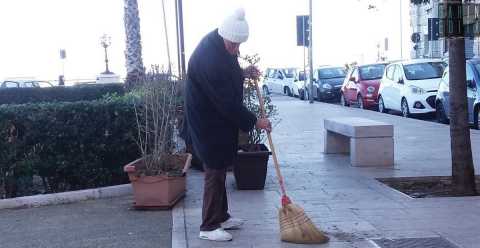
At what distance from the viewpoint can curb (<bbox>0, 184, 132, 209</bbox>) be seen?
7555mm

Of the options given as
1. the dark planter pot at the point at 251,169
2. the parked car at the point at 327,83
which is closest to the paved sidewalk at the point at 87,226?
the dark planter pot at the point at 251,169

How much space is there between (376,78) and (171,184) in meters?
16.4

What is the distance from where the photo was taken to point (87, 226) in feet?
21.5

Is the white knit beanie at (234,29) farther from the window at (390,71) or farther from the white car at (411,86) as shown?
the window at (390,71)

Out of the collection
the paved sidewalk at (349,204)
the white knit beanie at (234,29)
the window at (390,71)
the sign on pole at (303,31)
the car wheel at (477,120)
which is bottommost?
the paved sidewalk at (349,204)

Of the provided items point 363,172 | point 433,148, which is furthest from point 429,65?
point 363,172

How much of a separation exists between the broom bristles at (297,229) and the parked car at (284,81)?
26.5m

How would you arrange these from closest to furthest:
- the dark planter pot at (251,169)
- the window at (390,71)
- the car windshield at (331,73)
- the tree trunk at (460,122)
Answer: the tree trunk at (460,122) < the dark planter pot at (251,169) < the window at (390,71) < the car windshield at (331,73)

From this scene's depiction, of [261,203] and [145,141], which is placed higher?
[145,141]

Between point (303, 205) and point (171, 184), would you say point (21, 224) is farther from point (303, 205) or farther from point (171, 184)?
point (303, 205)

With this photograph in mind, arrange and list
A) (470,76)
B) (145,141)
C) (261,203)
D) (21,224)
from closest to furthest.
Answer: (21,224) < (261,203) < (145,141) < (470,76)

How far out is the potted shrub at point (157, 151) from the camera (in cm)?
707

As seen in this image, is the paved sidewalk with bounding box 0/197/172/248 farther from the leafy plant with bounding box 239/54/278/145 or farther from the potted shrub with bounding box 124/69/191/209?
the leafy plant with bounding box 239/54/278/145

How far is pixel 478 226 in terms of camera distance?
20.0 feet
